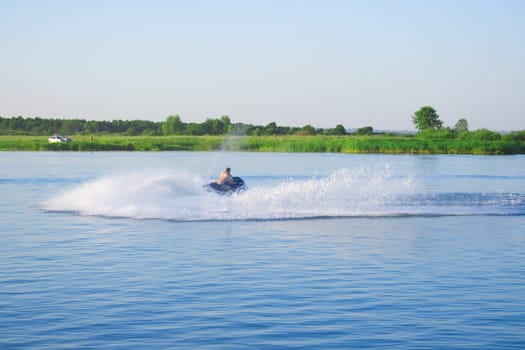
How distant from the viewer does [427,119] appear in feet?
497

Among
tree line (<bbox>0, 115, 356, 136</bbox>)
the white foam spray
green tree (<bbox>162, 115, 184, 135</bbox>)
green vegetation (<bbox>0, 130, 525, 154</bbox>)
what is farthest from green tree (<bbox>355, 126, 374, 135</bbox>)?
the white foam spray

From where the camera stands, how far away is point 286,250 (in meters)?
18.6

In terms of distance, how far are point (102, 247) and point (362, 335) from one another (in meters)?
9.54

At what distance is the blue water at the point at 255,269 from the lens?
1123cm

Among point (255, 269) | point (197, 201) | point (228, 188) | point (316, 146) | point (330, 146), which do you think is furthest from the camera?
point (316, 146)

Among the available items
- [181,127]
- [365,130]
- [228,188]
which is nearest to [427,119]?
[365,130]

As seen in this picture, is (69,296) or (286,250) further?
(286,250)

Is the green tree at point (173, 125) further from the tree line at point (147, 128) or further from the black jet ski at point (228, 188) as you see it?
the black jet ski at point (228, 188)

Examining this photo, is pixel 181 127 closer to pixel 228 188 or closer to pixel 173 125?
pixel 173 125

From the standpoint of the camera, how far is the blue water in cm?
1123

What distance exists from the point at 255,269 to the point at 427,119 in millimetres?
139946

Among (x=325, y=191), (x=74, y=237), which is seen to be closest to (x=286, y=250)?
(x=74, y=237)

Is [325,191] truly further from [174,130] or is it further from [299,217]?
[174,130]

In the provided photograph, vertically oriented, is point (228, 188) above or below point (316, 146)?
below
